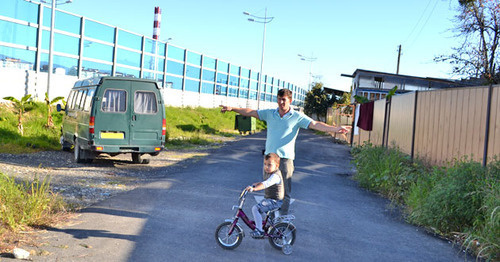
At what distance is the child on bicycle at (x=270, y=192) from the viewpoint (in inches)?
212

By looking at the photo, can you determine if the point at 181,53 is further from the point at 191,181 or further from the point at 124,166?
the point at 191,181

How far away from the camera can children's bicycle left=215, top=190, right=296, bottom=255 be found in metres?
5.33

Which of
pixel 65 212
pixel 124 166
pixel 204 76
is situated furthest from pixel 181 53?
pixel 65 212

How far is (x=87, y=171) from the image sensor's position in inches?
442

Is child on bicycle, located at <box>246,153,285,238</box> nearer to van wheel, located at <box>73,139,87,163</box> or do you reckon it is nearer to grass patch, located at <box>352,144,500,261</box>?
grass patch, located at <box>352,144,500,261</box>

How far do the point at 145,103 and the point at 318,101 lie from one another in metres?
52.9

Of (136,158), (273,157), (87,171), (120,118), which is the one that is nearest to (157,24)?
(136,158)

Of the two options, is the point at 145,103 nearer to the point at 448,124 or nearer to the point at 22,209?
the point at 22,209

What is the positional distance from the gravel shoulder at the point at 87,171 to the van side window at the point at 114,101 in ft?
4.83

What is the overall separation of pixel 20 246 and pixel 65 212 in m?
1.59

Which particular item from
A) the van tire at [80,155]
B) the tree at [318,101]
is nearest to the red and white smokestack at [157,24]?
the tree at [318,101]

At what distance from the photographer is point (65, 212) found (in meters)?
6.63

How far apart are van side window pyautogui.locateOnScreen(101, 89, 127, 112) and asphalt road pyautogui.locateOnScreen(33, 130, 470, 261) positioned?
263 cm

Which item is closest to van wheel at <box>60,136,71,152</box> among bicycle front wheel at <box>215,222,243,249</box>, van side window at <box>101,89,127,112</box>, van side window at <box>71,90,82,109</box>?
van side window at <box>71,90,82,109</box>
